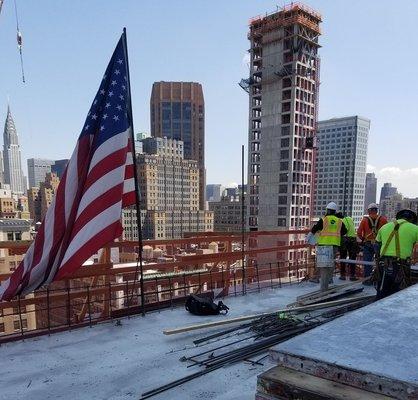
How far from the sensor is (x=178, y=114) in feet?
544

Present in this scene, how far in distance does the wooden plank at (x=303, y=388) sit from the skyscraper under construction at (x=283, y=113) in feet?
181

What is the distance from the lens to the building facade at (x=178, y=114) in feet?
538

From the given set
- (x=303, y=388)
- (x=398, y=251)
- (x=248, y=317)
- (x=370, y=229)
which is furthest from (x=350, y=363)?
(x=370, y=229)

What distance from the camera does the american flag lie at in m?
5.07

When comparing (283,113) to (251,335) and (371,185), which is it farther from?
(371,185)

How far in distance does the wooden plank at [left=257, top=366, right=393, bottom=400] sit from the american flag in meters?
3.70

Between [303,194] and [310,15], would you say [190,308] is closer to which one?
[303,194]

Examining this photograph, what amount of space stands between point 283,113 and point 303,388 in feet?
193

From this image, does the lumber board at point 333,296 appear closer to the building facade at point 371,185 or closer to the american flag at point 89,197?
the american flag at point 89,197

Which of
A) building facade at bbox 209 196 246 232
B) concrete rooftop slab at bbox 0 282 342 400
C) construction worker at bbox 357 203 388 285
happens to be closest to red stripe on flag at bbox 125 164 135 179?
concrete rooftop slab at bbox 0 282 342 400

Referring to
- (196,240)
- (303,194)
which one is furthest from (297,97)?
(196,240)

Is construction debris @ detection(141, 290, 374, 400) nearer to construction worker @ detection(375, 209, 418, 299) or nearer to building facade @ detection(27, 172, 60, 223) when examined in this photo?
construction worker @ detection(375, 209, 418, 299)

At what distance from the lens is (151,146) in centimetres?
12962

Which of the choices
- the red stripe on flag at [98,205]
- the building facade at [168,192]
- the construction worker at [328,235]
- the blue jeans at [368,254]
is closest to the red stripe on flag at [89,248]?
the red stripe on flag at [98,205]
